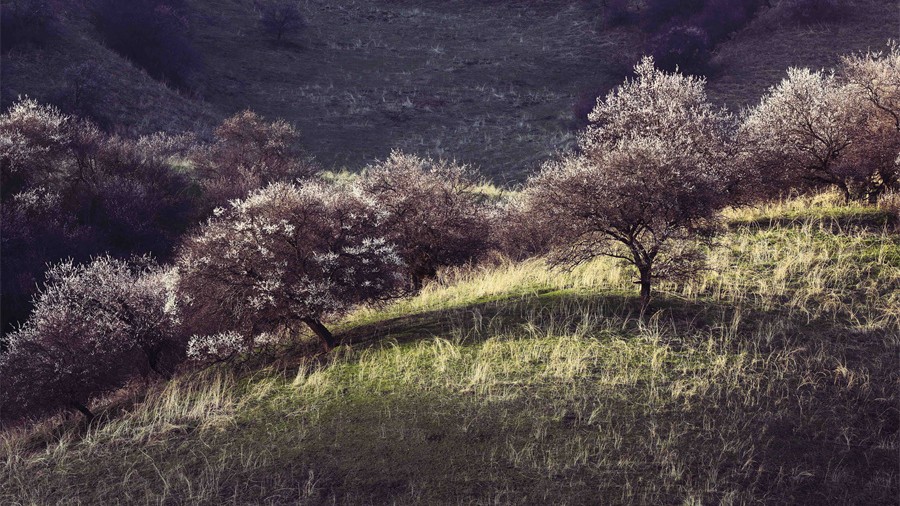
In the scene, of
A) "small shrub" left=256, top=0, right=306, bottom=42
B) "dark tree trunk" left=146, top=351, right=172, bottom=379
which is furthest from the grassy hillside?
"small shrub" left=256, top=0, right=306, bottom=42

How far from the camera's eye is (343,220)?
1188 centimetres

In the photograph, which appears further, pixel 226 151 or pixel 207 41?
pixel 207 41

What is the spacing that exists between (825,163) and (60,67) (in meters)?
41.1

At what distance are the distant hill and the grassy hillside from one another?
88.3ft

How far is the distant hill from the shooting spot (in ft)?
142

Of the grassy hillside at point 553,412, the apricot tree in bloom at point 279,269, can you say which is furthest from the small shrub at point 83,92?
the grassy hillside at point 553,412

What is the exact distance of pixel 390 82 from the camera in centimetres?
5556

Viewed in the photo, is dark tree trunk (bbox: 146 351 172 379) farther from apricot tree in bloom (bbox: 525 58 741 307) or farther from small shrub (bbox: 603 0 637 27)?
small shrub (bbox: 603 0 637 27)

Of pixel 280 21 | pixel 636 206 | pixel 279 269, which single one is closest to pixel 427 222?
pixel 279 269

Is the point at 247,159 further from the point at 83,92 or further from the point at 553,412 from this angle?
the point at 553,412

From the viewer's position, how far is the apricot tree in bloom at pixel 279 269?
1079 centimetres

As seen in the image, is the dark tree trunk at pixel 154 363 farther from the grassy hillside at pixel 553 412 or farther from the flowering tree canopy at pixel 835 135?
the flowering tree canopy at pixel 835 135

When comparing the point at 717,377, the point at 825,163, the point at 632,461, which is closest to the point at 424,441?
the point at 632,461

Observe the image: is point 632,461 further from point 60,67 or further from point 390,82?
point 390,82
